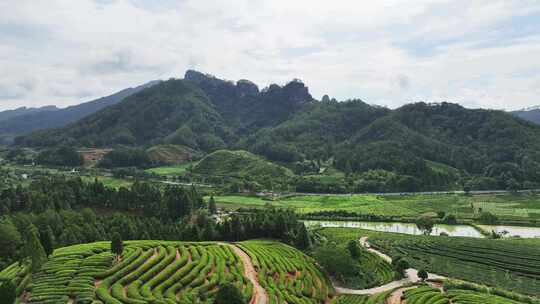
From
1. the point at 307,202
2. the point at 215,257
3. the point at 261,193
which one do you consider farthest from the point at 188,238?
the point at 261,193

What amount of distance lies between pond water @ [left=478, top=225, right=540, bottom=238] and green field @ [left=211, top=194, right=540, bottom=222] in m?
6.01

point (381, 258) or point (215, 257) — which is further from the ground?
point (215, 257)

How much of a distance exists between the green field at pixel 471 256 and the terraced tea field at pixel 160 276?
26.3 meters

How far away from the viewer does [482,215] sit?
123875 millimetres

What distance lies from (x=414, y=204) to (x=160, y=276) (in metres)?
121

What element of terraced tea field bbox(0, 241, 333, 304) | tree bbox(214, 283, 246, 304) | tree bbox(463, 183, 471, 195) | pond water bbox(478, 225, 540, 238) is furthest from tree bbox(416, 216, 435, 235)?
tree bbox(214, 283, 246, 304)

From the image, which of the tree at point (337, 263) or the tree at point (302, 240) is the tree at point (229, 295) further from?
the tree at point (302, 240)

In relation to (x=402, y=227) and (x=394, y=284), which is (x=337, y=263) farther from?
(x=402, y=227)

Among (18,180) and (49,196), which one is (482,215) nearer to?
(49,196)

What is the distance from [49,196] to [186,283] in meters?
77.9

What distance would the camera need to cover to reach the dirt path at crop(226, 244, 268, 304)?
5175cm

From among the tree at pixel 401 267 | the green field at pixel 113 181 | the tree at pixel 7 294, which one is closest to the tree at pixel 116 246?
the tree at pixel 7 294

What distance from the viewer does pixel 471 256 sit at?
86.1 meters

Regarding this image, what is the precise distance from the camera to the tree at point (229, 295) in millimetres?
46594
